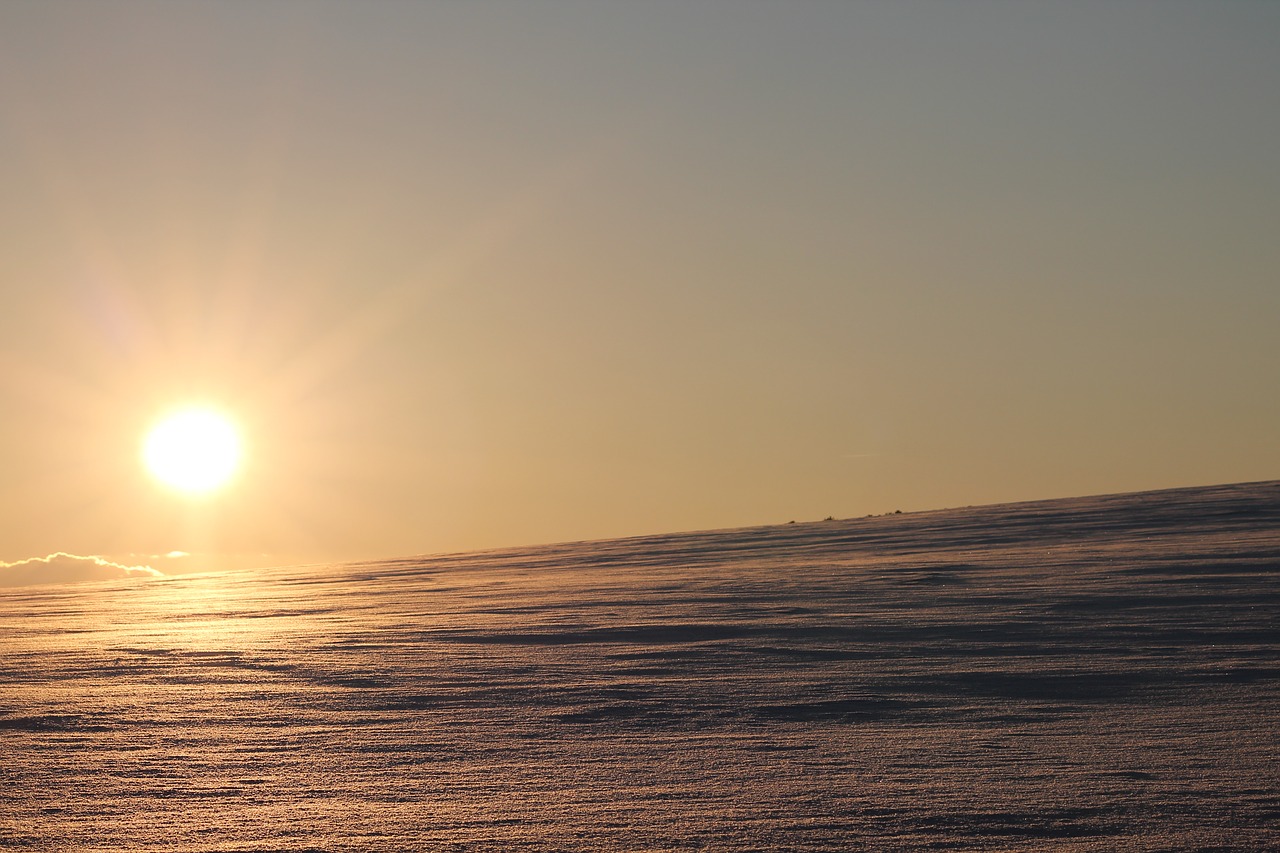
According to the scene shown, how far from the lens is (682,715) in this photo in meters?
5.20

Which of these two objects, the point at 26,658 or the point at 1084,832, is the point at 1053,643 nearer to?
the point at 1084,832

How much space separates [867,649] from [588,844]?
3.80 m

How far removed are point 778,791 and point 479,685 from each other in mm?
2443

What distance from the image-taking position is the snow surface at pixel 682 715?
3.56 m

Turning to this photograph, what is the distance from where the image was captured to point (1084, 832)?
Answer: 3.43m

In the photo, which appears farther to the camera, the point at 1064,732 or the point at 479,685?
the point at 479,685

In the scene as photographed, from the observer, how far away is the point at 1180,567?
9406 mm

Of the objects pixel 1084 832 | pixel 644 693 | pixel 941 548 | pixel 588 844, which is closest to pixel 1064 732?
pixel 1084 832

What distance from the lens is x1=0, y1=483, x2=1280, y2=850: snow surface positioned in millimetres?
3561

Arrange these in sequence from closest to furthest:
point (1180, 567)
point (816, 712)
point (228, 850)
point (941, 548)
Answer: point (228, 850) < point (816, 712) < point (1180, 567) < point (941, 548)

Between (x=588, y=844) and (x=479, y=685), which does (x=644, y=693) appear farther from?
(x=588, y=844)

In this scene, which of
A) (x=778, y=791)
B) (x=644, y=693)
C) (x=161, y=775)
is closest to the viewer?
(x=778, y=791)

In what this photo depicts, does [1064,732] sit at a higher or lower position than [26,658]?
lower

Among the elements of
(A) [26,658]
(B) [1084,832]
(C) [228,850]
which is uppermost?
(A) [26,658]
